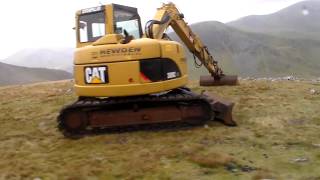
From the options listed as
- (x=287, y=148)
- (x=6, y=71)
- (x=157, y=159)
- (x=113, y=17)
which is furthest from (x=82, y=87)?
(x=6, y=71)

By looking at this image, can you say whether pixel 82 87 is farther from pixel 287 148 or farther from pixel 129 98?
pixel 287 148

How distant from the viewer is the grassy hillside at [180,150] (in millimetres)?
9312

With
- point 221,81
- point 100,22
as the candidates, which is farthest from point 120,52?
point 221,81

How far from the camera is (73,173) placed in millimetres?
9375

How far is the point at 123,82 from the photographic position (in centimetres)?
1201

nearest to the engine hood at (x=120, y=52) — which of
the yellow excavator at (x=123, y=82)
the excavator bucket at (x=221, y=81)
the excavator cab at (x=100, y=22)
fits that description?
the yellow excavator at (x=123, y=82)

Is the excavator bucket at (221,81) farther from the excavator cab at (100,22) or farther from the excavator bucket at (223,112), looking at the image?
the excavator cab at (100,22)

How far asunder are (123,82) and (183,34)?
19.0 feet

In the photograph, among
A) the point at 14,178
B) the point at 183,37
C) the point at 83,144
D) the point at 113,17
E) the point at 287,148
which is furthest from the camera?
the point at 183,37

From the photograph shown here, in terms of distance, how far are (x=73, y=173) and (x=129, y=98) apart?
342 cm

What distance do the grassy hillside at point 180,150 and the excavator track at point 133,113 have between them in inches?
11.3

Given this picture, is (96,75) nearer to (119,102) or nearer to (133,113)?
(119,102)

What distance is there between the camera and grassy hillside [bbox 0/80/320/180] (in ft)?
30.6

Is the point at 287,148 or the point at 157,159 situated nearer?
the point at 157,159
